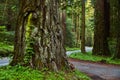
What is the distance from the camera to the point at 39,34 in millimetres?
9062

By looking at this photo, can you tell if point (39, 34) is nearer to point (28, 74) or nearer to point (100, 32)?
point (28, 74)

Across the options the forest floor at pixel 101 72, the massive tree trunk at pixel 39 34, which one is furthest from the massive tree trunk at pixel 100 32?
the massive tree trunk at pixel 39 34

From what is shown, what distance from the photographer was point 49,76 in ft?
28.1

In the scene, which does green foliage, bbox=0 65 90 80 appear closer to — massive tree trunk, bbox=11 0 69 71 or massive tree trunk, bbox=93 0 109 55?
massive tree trunk, bbox=11 0 69 71

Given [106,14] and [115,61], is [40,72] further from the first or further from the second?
[106,14]

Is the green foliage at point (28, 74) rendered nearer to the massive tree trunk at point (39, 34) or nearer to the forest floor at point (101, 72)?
the massive tree trunk at point (39, 34)

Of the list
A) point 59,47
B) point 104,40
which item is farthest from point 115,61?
point 59,47

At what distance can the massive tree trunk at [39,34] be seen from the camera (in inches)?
356


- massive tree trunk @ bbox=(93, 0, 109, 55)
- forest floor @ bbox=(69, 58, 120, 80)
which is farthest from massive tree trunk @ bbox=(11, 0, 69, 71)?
massive tree trunk @ bbox=(93, 0, 109, 55)

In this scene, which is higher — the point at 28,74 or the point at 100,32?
the point at 100,32

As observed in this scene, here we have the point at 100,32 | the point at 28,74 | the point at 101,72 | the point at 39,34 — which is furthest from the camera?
the point at 100,32

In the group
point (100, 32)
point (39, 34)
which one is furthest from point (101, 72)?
point (100, 32)

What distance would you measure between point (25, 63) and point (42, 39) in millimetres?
909

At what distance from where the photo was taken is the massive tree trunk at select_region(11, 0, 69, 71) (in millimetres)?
9039
